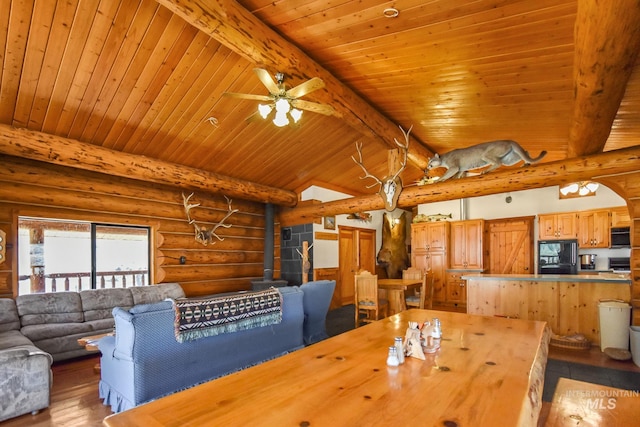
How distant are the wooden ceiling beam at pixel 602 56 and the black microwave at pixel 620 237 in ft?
11.7

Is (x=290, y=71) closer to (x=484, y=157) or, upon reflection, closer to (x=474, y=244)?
(x=484, y=157)

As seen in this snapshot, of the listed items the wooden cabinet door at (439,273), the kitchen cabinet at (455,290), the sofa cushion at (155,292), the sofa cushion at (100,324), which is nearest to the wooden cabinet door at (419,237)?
the wooden cabinet door at (439,273)

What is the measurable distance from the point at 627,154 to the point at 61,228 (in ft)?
25.9

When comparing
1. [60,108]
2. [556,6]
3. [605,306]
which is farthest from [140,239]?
[605,306]

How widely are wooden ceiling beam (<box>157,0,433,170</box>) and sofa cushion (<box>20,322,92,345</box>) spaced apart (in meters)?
4.09

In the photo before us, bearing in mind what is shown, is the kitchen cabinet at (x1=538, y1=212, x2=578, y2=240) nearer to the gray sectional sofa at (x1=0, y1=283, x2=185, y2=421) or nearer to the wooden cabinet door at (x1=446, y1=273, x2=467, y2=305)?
the wooden cabinet door at (x1=446, y1=273, x2=467, y2=305)

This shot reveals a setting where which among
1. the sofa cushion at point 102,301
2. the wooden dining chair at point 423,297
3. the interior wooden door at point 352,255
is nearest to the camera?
the sofa cushion at point 102,301

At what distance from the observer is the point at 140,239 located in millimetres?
5984

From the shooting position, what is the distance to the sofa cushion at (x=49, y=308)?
14.1ft

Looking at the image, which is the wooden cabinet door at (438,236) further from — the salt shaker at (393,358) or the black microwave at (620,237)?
the salt shaker at (393,358)

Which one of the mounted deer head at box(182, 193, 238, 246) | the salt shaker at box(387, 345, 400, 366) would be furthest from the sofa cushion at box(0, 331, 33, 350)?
the salt shaker at box(387, 345, 400, 366)

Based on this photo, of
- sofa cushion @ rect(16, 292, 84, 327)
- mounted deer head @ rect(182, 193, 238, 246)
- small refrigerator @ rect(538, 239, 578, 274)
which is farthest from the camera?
small refrigerator @ rect(538, 239, 578, 274)

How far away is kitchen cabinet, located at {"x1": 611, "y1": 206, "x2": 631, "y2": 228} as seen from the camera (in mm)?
6062

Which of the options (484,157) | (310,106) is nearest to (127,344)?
(310,106)
